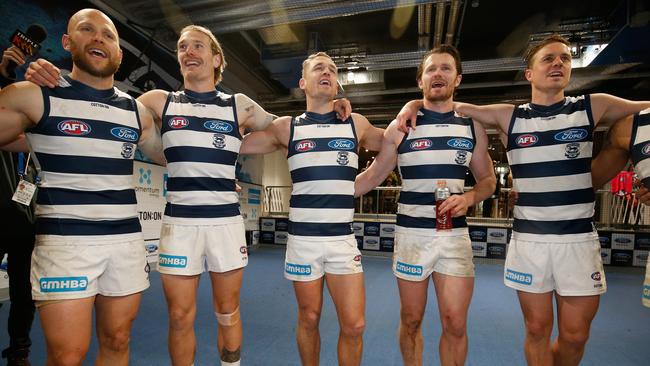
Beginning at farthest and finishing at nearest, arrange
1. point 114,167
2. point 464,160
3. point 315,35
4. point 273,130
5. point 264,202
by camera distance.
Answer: point 264,202, point 315,35, point 273,130, point 464,160, point 114,167

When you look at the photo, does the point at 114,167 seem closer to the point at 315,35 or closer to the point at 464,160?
the point at 464,160

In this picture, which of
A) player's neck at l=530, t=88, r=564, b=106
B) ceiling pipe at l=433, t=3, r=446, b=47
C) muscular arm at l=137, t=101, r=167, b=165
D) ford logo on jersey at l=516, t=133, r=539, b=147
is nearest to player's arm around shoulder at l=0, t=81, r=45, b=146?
muscular arm at l=137, t=101, r=167, b=165

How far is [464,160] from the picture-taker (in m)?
2.37

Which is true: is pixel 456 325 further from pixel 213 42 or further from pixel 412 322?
pixel 213 42

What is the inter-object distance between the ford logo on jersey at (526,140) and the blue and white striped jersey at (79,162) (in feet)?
7.42

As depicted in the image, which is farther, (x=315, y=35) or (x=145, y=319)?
(x=315, y=35)

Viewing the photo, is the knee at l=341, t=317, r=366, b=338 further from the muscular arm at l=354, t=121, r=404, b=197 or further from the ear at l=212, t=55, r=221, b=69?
the ear at l=212, t=55, r=221, b=69

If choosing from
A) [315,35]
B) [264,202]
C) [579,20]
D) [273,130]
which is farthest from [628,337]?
[264,202]

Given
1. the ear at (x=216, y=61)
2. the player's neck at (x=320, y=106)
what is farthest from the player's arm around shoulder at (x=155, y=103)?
the player's neck at (x=320, y=106)

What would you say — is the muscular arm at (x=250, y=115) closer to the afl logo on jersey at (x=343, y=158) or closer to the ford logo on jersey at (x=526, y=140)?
the afl logo on jersey at (x=343, y=158)

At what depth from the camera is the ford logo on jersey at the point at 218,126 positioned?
2227mm

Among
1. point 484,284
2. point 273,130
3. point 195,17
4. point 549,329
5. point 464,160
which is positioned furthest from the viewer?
point 484,284

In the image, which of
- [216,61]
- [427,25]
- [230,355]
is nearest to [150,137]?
[216,61]

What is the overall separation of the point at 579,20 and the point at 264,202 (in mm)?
8556
